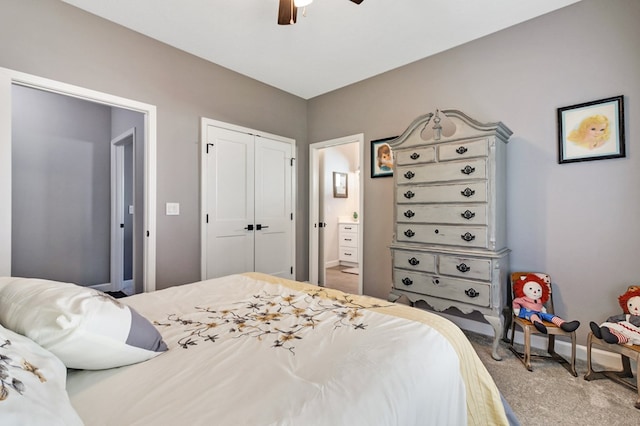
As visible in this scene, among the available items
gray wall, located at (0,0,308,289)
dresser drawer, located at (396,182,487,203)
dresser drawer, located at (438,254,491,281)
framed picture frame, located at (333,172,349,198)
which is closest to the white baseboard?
dresser drawer, located at (438,254,491,281)

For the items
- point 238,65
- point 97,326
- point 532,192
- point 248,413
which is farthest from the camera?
point 238,65

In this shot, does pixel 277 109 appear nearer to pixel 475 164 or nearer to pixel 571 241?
pixel 475 164

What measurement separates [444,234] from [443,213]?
18cm

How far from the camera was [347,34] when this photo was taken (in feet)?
8.76

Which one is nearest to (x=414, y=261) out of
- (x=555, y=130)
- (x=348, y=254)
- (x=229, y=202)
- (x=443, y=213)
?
(x=443, y=213)

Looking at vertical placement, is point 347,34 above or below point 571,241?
above

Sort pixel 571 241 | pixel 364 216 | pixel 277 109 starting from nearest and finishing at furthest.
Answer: pixel 571 241, pixel 364 216, pixel 277 109

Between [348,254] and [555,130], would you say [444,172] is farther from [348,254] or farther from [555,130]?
[348,254]

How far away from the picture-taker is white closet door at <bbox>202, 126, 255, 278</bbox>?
10.5ft

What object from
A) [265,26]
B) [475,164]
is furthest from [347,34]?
[475,164]

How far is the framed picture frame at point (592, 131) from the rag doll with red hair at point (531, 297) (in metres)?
0.97

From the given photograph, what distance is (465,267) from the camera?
7.68ft

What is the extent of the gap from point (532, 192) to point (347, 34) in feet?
6.94

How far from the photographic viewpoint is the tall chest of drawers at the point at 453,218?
226 cm
